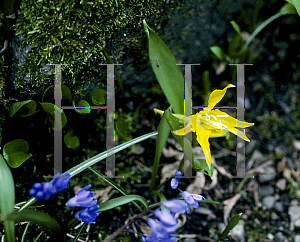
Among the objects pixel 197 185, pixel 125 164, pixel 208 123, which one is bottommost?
pixel 197 185

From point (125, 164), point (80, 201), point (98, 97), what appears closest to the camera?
point (80, 201)

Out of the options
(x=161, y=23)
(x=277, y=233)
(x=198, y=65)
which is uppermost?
(x=161, y=23)

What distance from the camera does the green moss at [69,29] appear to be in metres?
1.31

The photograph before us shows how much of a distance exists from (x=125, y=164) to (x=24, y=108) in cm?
69

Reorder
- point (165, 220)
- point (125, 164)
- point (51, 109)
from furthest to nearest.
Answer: point (125, 164) → point (51, 109) → point (165, 220)

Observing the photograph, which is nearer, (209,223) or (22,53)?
(22,53)

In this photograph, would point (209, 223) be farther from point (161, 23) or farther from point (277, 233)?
point (161, 23)

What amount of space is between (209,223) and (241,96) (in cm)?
94

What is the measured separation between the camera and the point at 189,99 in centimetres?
138

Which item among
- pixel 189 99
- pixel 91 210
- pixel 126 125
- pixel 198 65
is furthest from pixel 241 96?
pixel 91 210

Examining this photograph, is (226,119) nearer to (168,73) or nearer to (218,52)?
(168,73)

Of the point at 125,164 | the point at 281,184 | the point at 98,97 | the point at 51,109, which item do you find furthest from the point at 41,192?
the point at 281,184

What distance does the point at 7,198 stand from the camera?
1.01m

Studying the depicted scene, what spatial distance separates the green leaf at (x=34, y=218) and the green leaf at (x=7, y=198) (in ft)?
0.17
